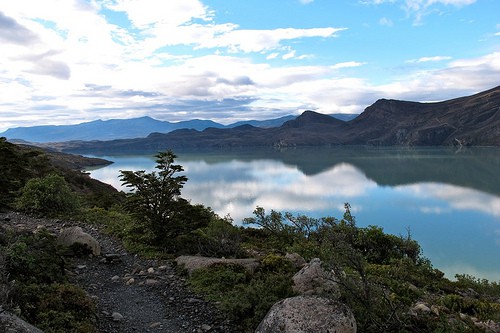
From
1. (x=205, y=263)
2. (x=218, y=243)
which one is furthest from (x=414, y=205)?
(x=205, y=263)

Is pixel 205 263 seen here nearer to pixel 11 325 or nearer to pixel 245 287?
pixel 245 287

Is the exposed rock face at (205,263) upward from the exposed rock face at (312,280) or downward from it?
downward

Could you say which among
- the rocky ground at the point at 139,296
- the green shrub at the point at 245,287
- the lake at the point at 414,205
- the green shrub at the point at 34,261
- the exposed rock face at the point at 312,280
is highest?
the green shrub at the point at 34,261

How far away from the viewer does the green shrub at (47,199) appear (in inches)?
769

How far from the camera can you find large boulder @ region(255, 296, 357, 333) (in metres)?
6.55

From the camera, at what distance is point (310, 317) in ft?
21.9

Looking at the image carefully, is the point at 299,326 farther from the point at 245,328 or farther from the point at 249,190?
the point at 249,190

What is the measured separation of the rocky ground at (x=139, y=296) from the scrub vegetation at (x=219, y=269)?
0.46 metres

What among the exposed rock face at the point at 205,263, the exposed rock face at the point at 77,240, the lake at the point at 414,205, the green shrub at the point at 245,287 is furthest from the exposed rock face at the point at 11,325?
the lake at the point at 414,205

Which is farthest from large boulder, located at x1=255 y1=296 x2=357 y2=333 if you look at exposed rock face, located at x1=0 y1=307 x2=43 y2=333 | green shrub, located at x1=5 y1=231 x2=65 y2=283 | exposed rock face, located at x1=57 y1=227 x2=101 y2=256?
exposed rock face, located at x1=57 y1=227 x2=101 y2=256

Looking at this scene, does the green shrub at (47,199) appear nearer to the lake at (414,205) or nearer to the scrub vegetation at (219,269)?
the scrub vegetation at (219,269)

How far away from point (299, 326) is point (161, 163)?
10.5 metres

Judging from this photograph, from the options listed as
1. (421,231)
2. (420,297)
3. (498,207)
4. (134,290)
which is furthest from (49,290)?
(498,207)

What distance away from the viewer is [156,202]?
15.2m
